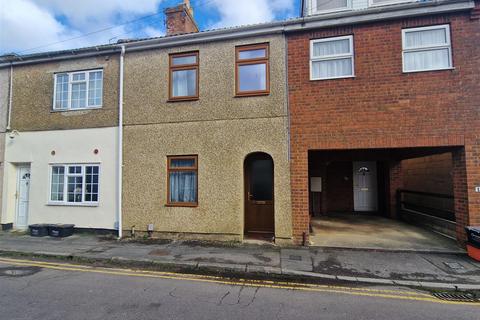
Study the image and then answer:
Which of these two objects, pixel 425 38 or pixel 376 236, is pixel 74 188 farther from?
pixel 425 38

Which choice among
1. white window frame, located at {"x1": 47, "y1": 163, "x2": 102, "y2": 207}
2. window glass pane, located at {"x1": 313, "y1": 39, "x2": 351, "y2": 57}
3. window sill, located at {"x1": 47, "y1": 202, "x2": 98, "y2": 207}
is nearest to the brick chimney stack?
window glass pane, located at {"x1": 313, "y1": 39, "x2": 351, "y2": 57}

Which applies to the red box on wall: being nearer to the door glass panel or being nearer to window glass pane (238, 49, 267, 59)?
the door glass panel

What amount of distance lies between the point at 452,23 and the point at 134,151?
32.2 feet

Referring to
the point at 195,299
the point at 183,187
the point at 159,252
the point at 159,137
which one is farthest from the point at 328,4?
the point at 195,299

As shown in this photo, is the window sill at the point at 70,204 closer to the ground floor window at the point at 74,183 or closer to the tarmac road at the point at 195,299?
the ground floor window at the point at 74,183

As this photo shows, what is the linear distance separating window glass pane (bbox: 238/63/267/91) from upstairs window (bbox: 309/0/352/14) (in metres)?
4.76

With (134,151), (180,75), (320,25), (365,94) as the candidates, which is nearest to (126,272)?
(134,151)

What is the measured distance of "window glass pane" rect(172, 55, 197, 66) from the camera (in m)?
8.89

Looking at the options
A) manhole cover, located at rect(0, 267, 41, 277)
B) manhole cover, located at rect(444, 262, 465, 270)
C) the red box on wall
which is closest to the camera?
manhole cover, located at rect(0, 267, 41, 277)

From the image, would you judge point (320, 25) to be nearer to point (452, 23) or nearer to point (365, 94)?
point (365, 94)

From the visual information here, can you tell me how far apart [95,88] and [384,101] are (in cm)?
940

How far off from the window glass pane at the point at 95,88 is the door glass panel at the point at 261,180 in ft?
19.5

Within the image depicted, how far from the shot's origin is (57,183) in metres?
9.88

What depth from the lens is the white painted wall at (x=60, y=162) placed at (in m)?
9.22
